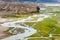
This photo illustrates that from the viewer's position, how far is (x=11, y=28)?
19.8 ft

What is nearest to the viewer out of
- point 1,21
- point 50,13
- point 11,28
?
point 11,28

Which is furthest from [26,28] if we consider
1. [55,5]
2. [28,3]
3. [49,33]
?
[55,5]

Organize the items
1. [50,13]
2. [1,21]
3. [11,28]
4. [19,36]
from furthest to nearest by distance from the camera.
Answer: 1. [50,13]
2. [1,21]
3. [11,28]
4. [19,36]

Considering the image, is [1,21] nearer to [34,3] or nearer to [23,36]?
[23,36]

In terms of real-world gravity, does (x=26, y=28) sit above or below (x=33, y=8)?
below

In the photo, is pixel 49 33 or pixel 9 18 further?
pixel 9 18

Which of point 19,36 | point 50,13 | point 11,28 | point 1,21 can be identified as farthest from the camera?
point 50,13

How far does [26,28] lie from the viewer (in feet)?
20.2

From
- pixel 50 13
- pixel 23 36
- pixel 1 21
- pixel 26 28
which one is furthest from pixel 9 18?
pixel 50 13

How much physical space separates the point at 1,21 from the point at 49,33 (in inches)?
80.7

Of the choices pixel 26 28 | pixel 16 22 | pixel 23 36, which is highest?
pixel 16 22

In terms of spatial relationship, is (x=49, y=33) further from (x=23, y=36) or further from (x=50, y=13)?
(x=50, y=13)

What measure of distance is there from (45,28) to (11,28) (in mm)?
1310

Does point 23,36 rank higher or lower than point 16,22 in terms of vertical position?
lower
